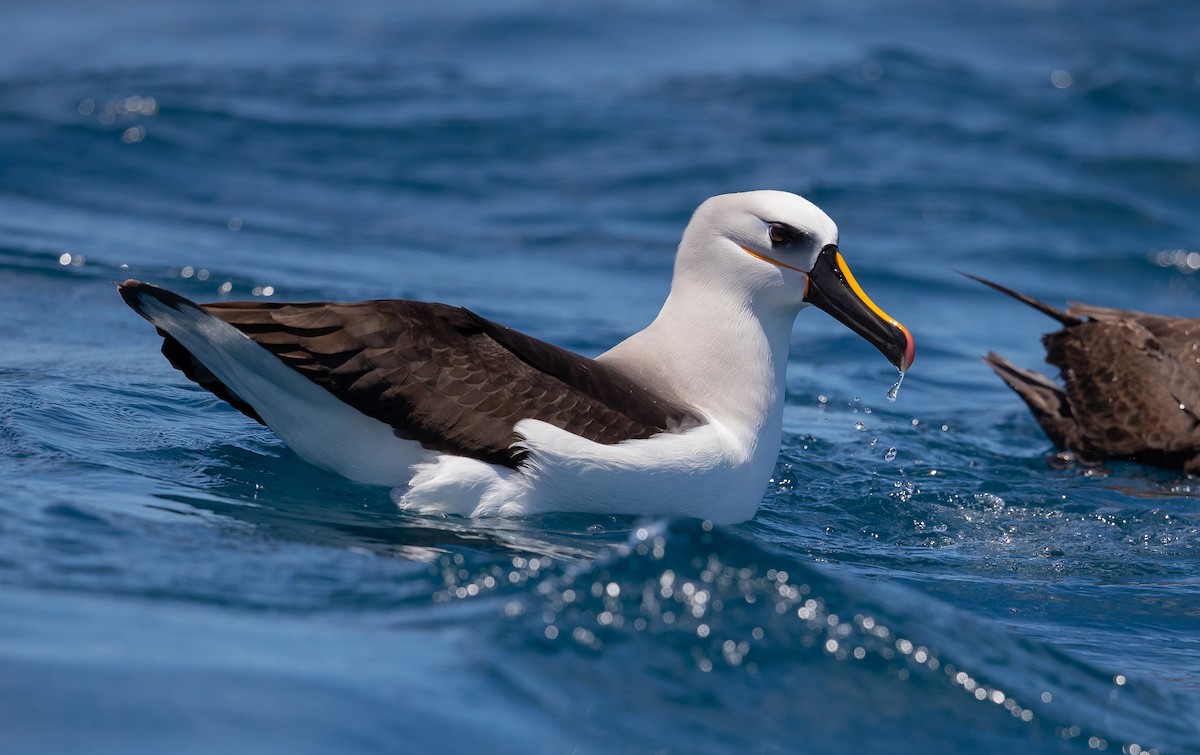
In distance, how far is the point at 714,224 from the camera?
22.4 ft

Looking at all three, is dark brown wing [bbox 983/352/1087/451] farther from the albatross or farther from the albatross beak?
the albatross

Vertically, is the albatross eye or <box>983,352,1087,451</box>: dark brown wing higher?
the albatross eye

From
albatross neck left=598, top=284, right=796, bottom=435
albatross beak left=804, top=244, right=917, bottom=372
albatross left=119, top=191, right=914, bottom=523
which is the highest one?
albatross beak left=804, top=244, right=917, bottom=372

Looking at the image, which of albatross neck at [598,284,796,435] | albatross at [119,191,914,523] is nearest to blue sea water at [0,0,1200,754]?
albatross at [119,191,914,523]

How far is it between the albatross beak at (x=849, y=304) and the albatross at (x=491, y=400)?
0.04 ft

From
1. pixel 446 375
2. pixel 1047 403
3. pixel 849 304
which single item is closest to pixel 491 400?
pixel 446 375

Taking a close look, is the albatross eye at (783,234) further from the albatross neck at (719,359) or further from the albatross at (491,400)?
the albatross neck at (719,359)

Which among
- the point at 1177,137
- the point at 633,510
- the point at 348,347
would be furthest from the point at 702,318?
the point at 1177,137

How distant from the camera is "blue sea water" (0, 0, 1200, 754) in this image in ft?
15.3

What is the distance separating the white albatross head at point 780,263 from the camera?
6.68m

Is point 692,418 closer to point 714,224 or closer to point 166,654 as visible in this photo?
point 714,224

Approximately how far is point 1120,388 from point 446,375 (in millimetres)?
5128

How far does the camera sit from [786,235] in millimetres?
6668

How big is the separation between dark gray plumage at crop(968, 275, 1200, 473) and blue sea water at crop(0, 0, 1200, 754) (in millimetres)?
314
